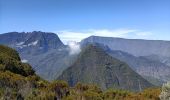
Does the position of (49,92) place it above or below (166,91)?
below

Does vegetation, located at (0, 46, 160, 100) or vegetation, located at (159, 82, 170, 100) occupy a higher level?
vegetation, located at (159, 82, 170, 100)

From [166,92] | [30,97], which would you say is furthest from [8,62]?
[166,92]

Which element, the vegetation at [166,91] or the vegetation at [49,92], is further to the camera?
the vegetation at [49,92]

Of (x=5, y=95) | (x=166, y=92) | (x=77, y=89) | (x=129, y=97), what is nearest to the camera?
(x=166, y=92)

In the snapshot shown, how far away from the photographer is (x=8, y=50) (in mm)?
147750

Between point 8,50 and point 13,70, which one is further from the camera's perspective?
point 8,50

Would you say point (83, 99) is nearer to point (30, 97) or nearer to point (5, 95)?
point (30, 97)

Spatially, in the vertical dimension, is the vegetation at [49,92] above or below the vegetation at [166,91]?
below

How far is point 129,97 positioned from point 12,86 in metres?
29.4

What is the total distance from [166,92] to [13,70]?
6354cm

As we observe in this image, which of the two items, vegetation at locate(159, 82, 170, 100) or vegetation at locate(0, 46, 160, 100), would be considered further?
vegetation at locate(0, 46, 160, 100)

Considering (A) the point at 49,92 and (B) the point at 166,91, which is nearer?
(B) the point at 166,91

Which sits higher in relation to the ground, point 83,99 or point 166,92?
point 166,92

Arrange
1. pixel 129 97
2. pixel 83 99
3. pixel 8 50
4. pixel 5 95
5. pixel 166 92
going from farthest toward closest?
1. pixel 8 50
2. pixel 129 97
3. pixel 83 99
4. pixel 5 95
5. pixel 166 92
